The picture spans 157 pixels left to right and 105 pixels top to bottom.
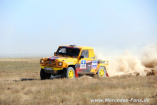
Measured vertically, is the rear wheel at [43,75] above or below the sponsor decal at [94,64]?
below

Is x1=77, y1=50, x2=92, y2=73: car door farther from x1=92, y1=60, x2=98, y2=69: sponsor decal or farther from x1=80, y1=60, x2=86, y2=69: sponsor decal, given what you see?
x1=92, y1=60, x2=98, y2=69: sponsor decal

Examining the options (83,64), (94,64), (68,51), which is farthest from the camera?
(94,64)

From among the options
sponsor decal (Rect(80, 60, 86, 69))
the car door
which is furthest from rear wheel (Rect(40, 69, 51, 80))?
sponsor decal (Rect(80, 60, 86, 69))

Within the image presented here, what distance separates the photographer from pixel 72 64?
1483 centimetres

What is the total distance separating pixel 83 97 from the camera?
9141 millimetres

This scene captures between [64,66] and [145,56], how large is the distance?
1040 centimetres

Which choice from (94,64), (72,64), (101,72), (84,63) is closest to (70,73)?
(72,64)

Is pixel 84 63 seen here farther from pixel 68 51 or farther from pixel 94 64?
pixel 68 51

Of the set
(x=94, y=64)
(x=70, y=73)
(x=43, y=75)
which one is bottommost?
(x=43, y=75)

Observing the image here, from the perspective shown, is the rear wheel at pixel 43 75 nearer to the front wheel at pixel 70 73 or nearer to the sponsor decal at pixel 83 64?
the front wheel at pixel 70 73

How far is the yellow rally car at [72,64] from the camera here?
14508 mm

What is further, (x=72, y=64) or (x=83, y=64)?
(x=83, y=64)

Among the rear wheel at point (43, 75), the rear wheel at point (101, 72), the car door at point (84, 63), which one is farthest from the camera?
the rear wheel at point (101, 72)

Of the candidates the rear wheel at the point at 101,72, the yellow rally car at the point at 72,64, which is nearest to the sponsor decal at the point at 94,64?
the yellow rally car at the point at 72,64
